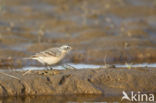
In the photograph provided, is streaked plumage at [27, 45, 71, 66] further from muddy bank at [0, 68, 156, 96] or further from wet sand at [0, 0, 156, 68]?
wet sand at [0, 0, 156, 68]

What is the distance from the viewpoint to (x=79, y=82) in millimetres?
10289

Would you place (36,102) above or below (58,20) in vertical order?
below

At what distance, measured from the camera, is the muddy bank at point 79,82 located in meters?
10.1

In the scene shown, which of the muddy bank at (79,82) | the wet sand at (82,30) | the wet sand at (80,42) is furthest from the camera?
the wet sand at (82,30)

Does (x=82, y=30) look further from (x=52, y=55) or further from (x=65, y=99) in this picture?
(x=65, y=99)

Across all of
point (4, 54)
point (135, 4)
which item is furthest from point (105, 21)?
point (4, 54)

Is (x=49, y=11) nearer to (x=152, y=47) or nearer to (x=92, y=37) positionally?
(x=92, y=37)

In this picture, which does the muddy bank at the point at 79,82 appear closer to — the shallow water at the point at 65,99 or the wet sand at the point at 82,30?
the shallow water at the point at 65,99

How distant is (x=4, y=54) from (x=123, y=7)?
26.1 ft

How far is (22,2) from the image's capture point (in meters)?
21.2

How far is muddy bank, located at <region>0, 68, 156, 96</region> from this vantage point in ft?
33.1

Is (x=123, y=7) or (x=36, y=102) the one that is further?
(x=123, y=7)

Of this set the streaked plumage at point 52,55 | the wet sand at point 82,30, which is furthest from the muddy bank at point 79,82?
the wet sand at point 82,30

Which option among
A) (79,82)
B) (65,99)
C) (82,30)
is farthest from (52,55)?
(82,30)
